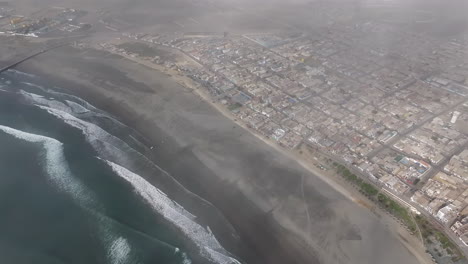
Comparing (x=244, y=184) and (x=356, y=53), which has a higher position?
(x=356, y=53)

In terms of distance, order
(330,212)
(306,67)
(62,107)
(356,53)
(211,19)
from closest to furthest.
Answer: (330,212) < (62,107) < (306,67) < (356,53) < (211,19)

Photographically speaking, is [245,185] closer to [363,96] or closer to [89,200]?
[89,200]

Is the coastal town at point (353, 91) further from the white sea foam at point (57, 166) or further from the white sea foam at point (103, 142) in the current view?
the white sea foam at point (57, 166)

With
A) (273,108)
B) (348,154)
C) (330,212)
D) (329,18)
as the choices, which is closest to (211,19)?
(329,18)

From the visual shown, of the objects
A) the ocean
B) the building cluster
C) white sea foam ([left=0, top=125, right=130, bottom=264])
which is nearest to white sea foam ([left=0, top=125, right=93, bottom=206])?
white sea foam ([left=0, top=125, right=130, bottom=264])

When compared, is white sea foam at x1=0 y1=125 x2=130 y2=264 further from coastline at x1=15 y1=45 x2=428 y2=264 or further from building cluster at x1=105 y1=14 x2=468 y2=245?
building cluster at x1=105 y1=14 x2=468 y2=245

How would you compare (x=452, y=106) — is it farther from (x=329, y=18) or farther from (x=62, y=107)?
(x=62, y=107)

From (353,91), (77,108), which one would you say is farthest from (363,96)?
(77,108)
